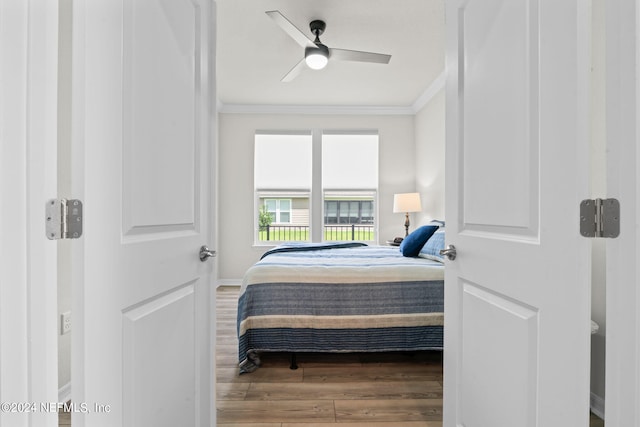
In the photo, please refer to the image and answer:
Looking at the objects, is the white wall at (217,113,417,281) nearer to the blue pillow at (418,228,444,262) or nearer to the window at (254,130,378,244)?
the window at (254,130,378,244)

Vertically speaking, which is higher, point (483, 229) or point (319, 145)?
point (319, 145)

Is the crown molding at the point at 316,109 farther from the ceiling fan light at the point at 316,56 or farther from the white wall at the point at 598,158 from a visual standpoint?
the white wall at the point at 598,158

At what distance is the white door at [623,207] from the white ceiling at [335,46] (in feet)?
7.68

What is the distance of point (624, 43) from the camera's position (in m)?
0.72

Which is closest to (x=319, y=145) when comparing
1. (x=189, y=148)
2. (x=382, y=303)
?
(x=382, y=303)

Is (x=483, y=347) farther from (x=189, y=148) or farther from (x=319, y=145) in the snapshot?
(x=319, y=145)

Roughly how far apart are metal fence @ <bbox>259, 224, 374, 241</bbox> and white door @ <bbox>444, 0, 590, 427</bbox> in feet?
12.8

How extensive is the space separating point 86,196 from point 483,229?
1.20 metres

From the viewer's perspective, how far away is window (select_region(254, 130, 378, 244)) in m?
5.24

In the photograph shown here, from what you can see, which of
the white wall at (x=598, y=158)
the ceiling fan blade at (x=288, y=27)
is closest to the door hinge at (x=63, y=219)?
the white wall at (x=598, y=158)

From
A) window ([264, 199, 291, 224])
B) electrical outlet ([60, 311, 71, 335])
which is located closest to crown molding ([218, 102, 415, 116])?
window ([264, 199, 291, 224])

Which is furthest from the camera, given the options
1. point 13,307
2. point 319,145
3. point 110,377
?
point 319,145

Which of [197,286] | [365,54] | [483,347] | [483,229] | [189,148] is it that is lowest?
[483,347]

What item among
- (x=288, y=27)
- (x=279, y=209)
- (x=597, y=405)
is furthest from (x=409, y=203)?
(x=597, y=405)
